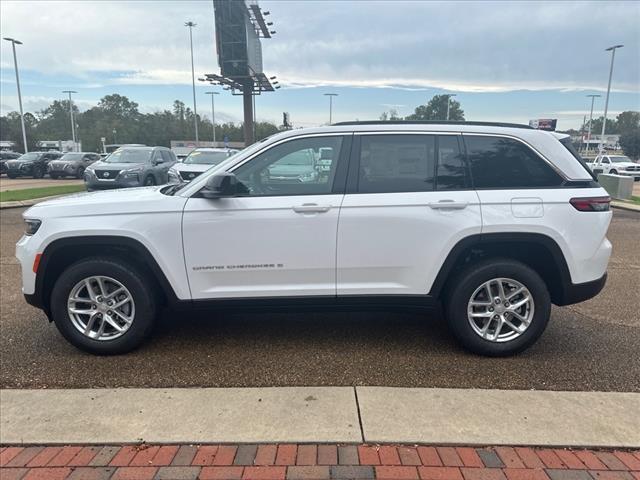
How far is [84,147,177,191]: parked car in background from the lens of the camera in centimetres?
1453

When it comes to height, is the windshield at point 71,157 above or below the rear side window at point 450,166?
below

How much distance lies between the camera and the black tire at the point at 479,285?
372 centimetres

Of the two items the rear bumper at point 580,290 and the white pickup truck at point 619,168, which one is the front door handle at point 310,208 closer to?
the rear bumper at point 580,290

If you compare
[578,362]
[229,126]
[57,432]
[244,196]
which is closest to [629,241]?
[578,362]

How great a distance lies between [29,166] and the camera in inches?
1096

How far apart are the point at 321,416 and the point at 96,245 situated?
2234 mm

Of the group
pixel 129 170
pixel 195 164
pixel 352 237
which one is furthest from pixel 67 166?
pixel 352 237

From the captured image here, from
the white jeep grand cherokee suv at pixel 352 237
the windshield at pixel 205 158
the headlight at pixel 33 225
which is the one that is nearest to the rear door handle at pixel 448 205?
the white jeep grand cherokee suv at pixel 352 237

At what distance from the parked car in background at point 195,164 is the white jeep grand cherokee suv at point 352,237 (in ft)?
32.4

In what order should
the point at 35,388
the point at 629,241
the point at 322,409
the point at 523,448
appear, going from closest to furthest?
the point at 523,448
the point at 322,409
the point at 35,388
the point at 629,241

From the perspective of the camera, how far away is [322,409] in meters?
3.07

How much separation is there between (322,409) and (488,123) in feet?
8.75

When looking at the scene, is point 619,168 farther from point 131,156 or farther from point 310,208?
point 310,208

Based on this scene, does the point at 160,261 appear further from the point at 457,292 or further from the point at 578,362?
the point at 578,362
